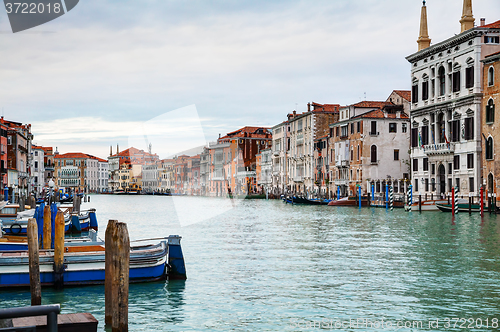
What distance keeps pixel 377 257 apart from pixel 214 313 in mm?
6992

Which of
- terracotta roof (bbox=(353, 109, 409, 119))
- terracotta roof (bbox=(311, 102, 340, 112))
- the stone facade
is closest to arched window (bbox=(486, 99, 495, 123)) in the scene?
the stone facade

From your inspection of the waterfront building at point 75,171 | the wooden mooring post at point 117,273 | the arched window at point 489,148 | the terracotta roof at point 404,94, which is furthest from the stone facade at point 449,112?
the waterfront building at point 75,171

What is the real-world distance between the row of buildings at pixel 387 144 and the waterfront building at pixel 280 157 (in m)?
0.13

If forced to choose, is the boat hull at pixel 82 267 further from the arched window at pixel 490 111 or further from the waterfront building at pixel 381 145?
the waterfront building at pixel 381 145

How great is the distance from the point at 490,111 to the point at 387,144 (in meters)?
18.8

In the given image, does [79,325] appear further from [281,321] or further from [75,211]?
[75,211]

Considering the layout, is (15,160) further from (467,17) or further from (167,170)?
(467,17)

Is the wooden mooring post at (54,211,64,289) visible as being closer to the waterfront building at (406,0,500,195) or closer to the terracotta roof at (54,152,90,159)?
the waterfront building at (406,0,500,195)

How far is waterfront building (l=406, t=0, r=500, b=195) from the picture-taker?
35375 mm

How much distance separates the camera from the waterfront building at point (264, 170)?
8350cm

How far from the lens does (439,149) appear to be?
39312mm

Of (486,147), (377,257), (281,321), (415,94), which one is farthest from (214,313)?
(415,94)

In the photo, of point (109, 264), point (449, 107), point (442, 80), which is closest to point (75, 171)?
point (442, 80)

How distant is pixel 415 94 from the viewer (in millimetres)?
43531
